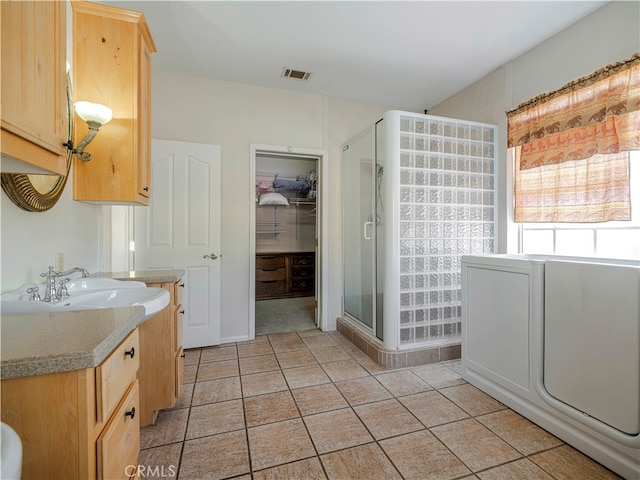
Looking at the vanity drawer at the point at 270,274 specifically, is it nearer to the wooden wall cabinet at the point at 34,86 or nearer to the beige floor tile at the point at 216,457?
the beige floor tile at the point at 216,457

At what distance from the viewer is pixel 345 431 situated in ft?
5.51

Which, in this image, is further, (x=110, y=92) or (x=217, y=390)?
(x=217, y=390)

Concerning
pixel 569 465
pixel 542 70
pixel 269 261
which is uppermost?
pixel 542 70

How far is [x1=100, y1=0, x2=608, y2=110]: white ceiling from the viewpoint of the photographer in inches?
78.9

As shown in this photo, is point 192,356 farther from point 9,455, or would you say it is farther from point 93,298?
point 9,455

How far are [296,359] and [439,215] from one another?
181 centimetres

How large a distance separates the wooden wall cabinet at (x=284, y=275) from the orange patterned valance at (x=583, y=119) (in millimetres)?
3620

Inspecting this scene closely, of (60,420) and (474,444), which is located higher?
(60,420)

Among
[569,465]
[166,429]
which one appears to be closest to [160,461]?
[166,429]

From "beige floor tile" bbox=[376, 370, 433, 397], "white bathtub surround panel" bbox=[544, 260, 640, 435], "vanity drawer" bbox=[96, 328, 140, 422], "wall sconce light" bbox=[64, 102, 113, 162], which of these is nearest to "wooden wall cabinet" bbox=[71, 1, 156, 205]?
"wall sconce light" bbox=[64, 102, 113, 162]

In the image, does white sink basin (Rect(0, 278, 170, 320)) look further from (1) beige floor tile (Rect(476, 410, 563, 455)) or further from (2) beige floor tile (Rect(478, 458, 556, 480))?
(1) beige floor tile (Rect(476, 410, 563, 455))

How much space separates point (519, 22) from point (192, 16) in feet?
7.70

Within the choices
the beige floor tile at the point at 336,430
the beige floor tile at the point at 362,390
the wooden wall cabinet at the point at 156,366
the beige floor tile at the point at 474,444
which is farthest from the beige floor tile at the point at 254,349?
the beige floor tile at the point at 474,444

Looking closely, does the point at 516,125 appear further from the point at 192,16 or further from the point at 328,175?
the point at 192,16
